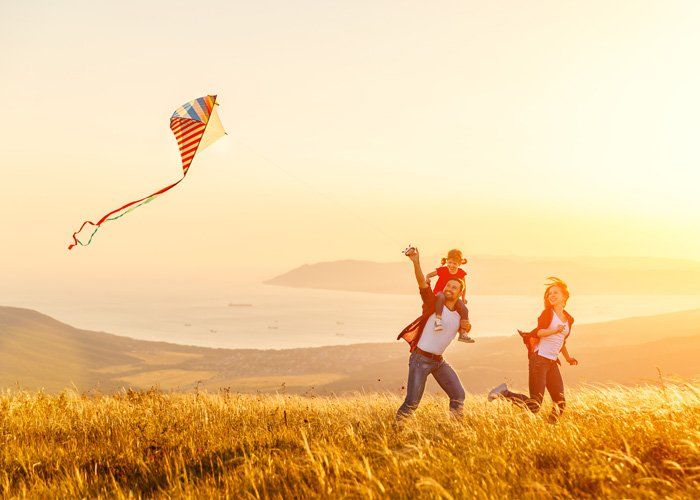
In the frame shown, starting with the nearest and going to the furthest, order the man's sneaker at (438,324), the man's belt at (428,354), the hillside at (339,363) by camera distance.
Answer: the man's sneaker at (438,324), the man's belt at (428,354), the hillside at (339,363)

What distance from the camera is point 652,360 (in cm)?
9650

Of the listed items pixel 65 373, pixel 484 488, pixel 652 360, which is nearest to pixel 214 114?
pixel 484 488

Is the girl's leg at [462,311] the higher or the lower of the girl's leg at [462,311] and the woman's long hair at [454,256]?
the lower

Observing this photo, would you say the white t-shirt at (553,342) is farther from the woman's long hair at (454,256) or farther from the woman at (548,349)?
the woman's long hair at (454,256)

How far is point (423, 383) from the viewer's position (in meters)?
6.69

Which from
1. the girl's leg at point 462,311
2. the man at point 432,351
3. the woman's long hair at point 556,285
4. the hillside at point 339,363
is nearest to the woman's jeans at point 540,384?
the woman's long hair at point 556,285

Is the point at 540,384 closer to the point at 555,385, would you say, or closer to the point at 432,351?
the point at 555,385

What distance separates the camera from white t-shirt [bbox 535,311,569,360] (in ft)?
22.9

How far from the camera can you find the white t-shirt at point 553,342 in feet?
22.9

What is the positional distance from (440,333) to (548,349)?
4.61 ft

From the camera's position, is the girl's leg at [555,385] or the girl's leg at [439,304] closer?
the girl's leg at [439,304]

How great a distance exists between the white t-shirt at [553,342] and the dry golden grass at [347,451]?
0.67 m

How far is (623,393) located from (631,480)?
165 inches

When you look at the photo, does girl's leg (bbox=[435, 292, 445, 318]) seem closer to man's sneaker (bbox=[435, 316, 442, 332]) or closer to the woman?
man's sneaker (bbox=[435, 316, 442, 332])
